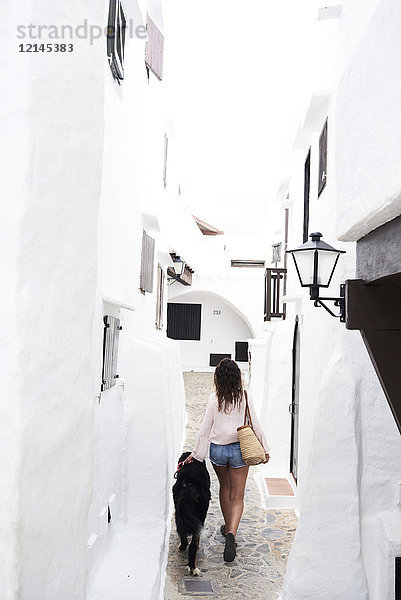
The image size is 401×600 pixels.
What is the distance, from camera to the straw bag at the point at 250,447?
18.2 ft

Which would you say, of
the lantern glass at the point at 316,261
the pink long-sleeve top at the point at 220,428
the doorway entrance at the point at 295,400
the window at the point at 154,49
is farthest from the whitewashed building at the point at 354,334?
the window at the point at 154,49

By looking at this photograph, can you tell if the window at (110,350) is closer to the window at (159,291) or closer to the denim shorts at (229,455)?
the denim shorts at (229,455)

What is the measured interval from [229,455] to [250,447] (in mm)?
284

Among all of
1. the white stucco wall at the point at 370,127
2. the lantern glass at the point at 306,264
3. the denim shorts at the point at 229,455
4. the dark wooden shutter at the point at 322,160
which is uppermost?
the dark wooden shutter at the point at 322,160

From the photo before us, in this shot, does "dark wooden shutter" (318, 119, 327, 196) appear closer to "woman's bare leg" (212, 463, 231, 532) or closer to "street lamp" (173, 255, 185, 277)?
"woman's bare leg" (212, 463, 231, 532)

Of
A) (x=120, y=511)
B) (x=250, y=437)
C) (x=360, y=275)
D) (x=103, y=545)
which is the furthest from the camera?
(x=120, y=511)

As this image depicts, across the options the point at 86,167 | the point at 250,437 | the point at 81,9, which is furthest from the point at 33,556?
the point at 250,437

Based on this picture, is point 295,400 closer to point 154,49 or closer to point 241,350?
point 154,49

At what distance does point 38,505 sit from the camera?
2.54 m

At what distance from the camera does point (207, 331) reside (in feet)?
82.6

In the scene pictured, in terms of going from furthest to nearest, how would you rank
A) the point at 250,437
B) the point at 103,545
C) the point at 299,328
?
the point at 299,328 < the point at 250,437 < the point at 103,545

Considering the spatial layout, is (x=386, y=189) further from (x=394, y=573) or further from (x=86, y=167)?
(x=394, y=573)

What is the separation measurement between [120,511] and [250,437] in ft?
5.76

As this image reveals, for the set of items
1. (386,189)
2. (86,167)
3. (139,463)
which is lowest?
(139,463)
